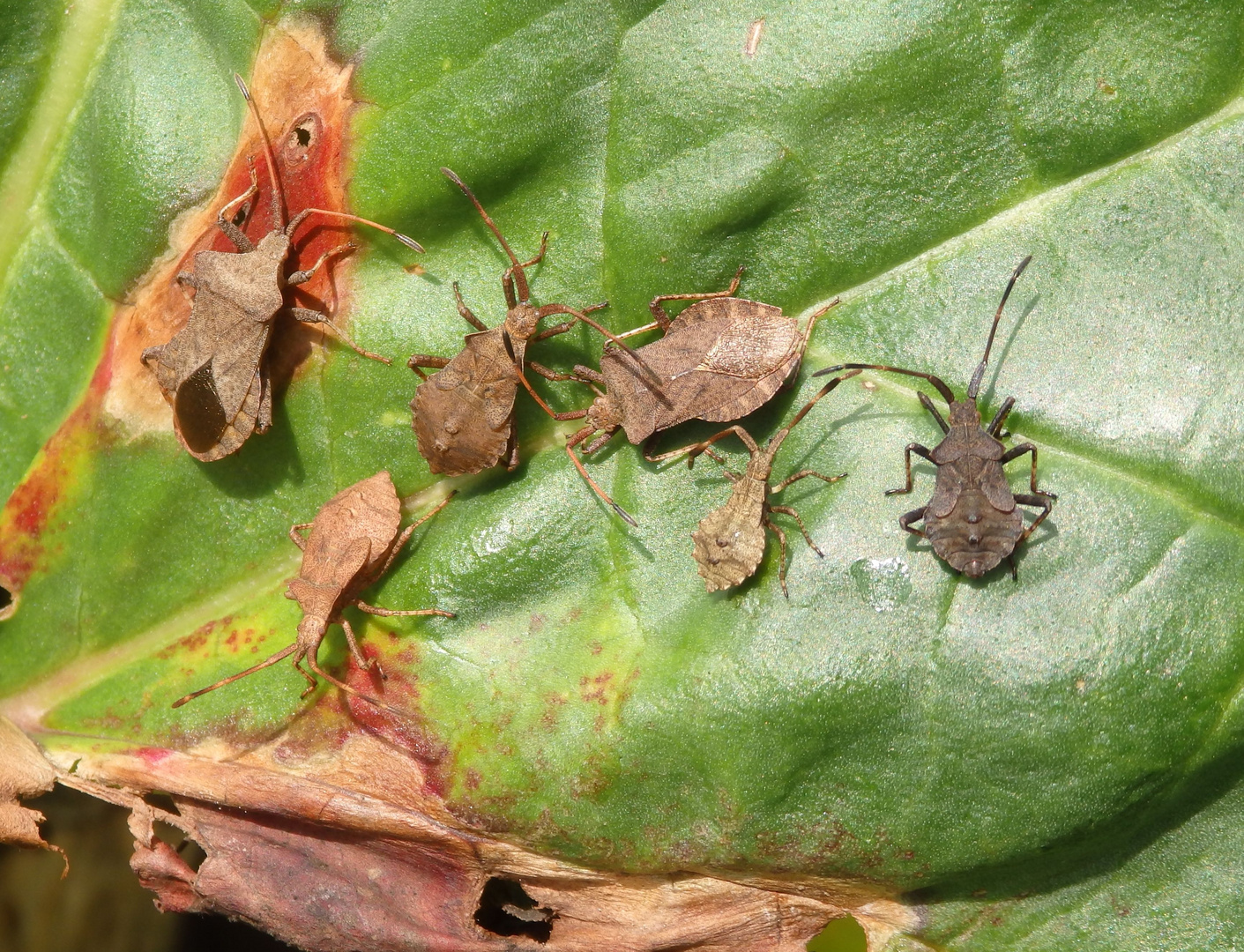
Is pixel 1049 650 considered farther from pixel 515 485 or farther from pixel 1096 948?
pixel 515 485

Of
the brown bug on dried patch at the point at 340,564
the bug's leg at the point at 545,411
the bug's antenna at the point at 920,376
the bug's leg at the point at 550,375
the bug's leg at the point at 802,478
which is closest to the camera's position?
the bug's antenna at the point at 920,376

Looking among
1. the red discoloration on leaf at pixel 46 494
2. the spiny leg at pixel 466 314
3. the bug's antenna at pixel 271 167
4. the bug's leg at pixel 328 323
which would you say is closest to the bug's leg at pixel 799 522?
the spiny leg at pixel 466 314

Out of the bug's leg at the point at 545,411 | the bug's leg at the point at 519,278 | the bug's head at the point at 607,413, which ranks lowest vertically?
the bug's head at the point at 607,413

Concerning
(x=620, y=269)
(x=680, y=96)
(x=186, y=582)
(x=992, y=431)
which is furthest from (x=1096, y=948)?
(x=186, y=582)

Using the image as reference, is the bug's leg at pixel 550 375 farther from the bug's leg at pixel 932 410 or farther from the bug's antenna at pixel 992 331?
the bug's antenna at pixel 992 331

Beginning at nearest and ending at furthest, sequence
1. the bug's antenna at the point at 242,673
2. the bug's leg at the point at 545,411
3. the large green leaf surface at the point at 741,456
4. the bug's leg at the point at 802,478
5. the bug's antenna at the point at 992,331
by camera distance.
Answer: the large green leaf surface at the point at 741,456 < the bug's antenna at the point at 992,331 < the bug's leg at the point at 802,478 < the bug's antenna at the point at 242,673 < the bug's leg at the point at 545,411

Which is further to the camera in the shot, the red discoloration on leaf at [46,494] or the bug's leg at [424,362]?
the red discoloration on leaf at [46,494]

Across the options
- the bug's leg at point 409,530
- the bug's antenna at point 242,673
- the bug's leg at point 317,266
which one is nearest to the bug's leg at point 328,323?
the bug's leg at point 317,266

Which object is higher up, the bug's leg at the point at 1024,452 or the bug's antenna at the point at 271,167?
the bug's antenna at the point at 271,167

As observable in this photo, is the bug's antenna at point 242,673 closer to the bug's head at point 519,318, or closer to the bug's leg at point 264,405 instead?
the bug's leg at point 264,405
